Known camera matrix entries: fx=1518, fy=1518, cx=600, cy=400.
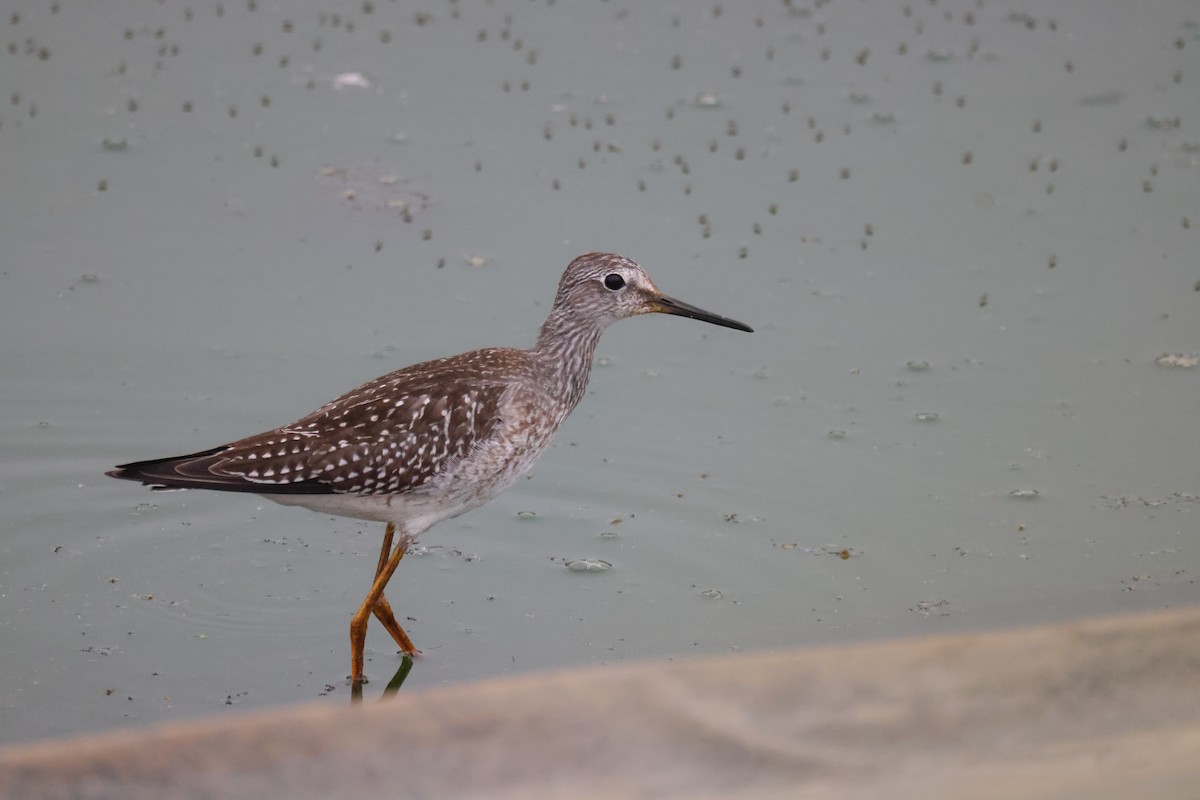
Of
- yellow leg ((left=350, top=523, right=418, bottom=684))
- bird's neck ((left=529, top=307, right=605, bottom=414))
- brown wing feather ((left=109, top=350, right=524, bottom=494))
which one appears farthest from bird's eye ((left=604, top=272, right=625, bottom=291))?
yellow leg ((left=350, top=523, right=418, bottom=684))

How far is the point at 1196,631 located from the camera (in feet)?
5.00

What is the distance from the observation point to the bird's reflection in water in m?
6.24

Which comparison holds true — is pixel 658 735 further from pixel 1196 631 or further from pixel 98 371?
pixel 98 371

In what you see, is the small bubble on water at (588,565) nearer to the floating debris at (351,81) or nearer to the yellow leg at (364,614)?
the yellow leg at (364,614)

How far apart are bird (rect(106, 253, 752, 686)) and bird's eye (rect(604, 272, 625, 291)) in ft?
1.13

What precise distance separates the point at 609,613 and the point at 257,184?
18.0 ft

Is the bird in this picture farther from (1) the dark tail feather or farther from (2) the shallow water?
(2) the shallow water

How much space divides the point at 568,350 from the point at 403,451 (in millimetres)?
979

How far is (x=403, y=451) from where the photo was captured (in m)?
6.11

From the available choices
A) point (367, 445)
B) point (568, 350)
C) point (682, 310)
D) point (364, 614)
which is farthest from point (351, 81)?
point (364, 614)

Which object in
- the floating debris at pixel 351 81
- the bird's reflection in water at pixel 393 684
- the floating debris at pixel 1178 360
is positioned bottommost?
the bird's reflection in water at pixel 393 684

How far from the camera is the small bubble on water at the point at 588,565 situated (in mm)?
7129

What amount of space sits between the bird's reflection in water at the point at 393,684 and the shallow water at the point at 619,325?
0.07 m

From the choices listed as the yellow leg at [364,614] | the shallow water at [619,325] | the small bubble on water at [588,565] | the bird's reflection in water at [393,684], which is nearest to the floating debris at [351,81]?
the shallow water at [619,325]
